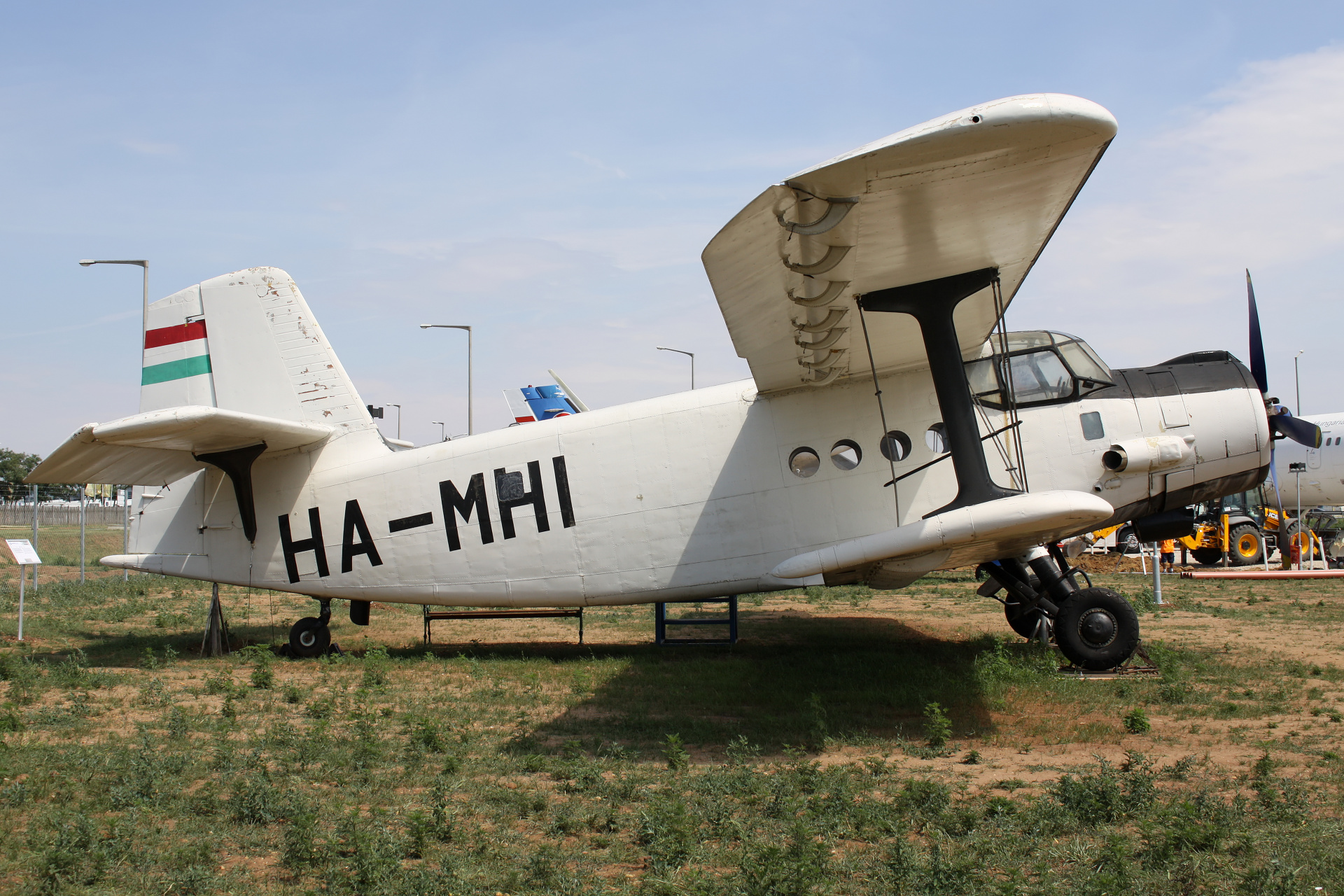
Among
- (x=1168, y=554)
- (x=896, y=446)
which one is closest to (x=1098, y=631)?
(x=896, y=446)

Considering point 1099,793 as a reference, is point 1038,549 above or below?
above

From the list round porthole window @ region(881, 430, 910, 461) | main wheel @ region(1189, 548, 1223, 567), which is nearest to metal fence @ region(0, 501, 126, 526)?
round porthole window @ region(881, 430, 910, 461)

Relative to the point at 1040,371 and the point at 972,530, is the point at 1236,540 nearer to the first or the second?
the point at 1040,371

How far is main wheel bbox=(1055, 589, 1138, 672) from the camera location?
354 inches

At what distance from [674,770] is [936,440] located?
5124 millimetres

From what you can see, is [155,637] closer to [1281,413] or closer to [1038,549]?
[1038,549]

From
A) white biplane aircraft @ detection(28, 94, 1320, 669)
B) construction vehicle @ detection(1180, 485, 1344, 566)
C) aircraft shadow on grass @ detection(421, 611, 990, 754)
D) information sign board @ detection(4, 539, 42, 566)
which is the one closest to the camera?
white biplane aircraft @ detection(28, 94, 1320, 669)

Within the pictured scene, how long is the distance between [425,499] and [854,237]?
6.89 m

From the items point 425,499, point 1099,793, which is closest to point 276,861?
point 1099,793

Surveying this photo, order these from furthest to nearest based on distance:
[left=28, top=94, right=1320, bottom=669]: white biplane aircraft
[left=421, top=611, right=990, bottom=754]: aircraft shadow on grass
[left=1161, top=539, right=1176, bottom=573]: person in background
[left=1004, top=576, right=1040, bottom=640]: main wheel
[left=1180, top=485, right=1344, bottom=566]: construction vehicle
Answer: [left=1161, top=539, right=1176, bottom=573]: person in background, [left=1180, top=485, right=1344, bottom=566]: construction vehicle, [left=1004, top=576, right=1040, bottom=640]: main wheel, [left=421, top=611, right=990, bottom=754]: aircraft shadow on grass, [left=28, top=94, right=1320, bottom=669]: white biplane aircraft

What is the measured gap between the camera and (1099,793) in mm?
5402

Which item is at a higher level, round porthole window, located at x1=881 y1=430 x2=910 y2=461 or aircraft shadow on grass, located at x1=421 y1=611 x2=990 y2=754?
round porthole window, located at x1=881 y1=430 x2=910 y2=461

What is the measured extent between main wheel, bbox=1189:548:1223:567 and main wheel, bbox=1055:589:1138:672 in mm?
21998

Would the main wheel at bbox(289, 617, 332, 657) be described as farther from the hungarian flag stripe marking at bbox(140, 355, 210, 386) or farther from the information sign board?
the information sign board
